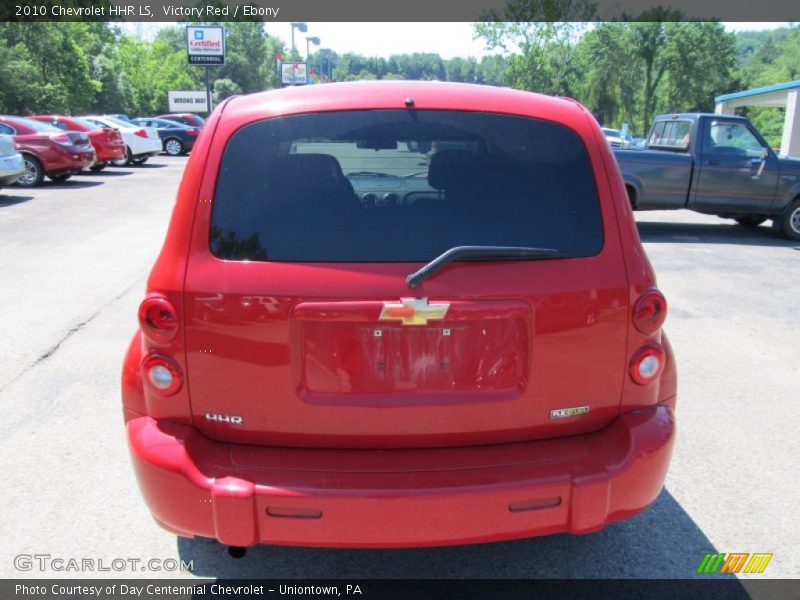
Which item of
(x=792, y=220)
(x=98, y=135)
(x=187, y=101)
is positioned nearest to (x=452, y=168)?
(x=792, y=220)

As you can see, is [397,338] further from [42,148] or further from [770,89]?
[770,89]

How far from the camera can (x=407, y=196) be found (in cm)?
271

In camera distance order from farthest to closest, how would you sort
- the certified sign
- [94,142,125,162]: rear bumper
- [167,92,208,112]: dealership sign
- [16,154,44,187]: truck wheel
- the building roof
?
[167,92,208,112]: dealership sign → the certified sign → the building roof → [94,142,125,162]: rear bumper → [16,154,44,187]: truck wheel

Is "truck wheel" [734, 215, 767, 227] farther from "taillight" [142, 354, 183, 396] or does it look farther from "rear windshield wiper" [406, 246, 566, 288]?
"taillight" [142, 354, 183, 396]

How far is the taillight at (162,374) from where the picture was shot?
2512 mm

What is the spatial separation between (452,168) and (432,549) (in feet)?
5.38

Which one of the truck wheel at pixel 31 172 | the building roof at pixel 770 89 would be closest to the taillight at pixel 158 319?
the truck wheel at pixel 31 172

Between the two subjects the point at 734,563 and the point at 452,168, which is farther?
the point at 734,563

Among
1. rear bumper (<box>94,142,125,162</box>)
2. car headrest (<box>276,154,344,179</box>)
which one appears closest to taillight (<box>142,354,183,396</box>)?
car headrest (<box>276,154,344,179</box>)

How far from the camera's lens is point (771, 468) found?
3.88 m

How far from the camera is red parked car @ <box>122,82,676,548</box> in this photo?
7.82 ft

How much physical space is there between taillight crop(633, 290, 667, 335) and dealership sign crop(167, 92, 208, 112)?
Answer: 2050 inches

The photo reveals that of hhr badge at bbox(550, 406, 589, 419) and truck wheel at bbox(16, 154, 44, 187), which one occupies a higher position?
hhr badge at bbox(550, 406, 589, 419)

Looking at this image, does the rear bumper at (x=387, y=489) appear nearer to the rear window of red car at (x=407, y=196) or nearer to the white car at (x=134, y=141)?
the rear window of red car at (x=407, y=196)
